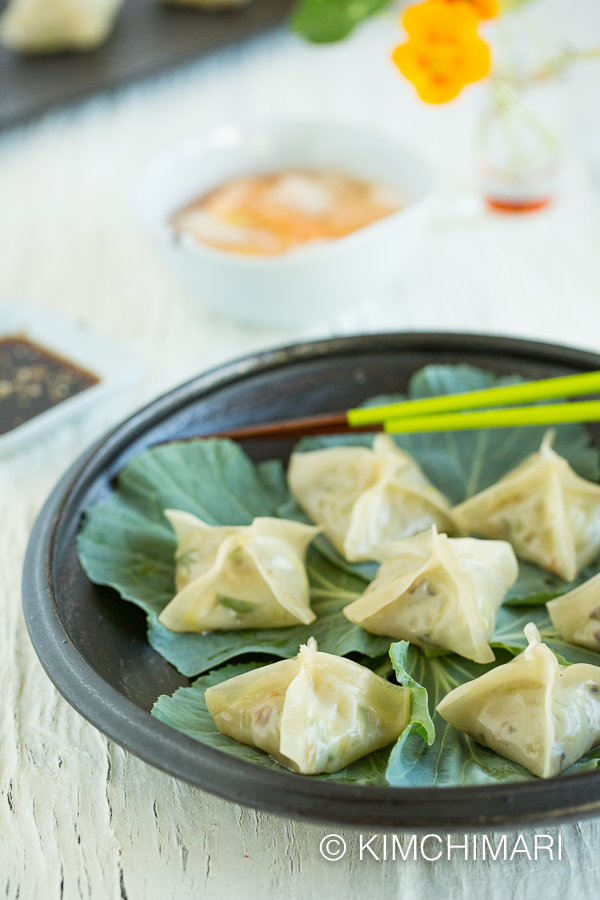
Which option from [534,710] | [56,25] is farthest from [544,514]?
[56,25]

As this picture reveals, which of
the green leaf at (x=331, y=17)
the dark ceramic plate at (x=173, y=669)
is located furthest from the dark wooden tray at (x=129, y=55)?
the dark ceramic plate at (x=173, y=669)

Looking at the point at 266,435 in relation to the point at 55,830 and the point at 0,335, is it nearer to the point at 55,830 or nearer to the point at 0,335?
the point at 55,830

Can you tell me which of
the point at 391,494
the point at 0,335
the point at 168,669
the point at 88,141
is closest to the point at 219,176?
the point at 0,335

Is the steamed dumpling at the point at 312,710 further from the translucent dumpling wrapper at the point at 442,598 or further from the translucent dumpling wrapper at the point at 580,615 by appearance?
the translucent dumpling wrapper at the point at 580,615

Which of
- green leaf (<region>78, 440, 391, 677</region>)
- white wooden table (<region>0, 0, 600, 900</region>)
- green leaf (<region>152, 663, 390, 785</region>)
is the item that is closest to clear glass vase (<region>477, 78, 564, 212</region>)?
white wooden table (<region>0, 0, 600, 900</region>)

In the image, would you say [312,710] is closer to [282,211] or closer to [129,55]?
[282,211]

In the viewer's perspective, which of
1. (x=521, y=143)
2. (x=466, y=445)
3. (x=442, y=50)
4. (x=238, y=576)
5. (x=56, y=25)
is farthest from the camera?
(x=56, y=25)
